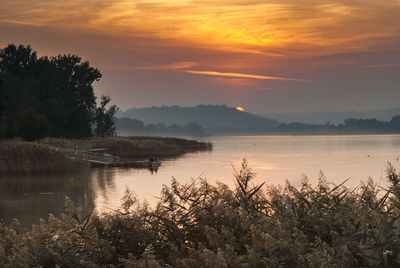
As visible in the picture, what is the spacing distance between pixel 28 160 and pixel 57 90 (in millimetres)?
47703

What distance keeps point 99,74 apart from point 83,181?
198 ft

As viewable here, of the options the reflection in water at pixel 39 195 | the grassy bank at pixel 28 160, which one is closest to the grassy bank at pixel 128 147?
the grassy bank at pixel 28 160

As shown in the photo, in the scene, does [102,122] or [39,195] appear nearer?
[39,195]

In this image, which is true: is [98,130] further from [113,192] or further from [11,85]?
[113,192]

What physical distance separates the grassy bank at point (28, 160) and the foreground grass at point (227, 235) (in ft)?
111

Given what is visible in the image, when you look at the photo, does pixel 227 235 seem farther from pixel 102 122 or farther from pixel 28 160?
pixel 102 122

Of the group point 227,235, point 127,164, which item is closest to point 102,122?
point 127,164

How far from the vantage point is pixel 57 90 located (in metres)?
87.2

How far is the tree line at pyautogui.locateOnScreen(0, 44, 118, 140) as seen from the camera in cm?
7881

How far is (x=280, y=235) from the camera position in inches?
291

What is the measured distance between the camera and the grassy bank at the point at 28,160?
1628 inches

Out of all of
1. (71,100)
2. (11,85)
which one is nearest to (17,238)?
(11,85)

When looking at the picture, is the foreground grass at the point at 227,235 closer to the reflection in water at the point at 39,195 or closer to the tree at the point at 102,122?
the reflection in water at the point at 39,195

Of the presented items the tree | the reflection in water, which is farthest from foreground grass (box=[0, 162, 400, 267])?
the tree
